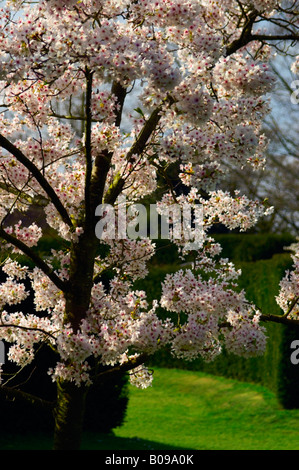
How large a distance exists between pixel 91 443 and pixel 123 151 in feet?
17.5

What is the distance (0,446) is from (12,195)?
4.60m

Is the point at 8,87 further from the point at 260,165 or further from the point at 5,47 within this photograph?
the point at 260,165

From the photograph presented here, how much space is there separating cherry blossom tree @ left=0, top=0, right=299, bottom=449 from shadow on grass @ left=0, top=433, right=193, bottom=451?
11.5 ft

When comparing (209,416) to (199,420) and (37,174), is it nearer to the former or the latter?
(199,420)

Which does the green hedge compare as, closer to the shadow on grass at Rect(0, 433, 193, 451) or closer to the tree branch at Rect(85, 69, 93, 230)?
the shadow on grass at Rect(0, 433, 193, 451)

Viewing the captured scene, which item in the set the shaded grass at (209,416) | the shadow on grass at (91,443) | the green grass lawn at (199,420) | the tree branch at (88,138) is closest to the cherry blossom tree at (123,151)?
the tree branch at (88,138)

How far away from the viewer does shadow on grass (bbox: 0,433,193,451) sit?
29.3 feet

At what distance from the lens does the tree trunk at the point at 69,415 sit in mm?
5480

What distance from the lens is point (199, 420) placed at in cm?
1171

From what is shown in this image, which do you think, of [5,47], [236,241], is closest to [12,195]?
[5,47]

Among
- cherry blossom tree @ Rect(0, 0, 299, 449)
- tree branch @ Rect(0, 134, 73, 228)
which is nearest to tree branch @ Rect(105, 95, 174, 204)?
cherry blossom tree @ Rect(0, 0, 299, 449)

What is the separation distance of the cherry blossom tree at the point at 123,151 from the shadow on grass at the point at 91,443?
3491 millimetres

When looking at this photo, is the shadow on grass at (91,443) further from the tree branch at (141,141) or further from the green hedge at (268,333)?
the tree branch at (141,141)

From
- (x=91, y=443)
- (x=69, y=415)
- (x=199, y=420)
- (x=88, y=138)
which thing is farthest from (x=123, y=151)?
(x=199, y=420)
